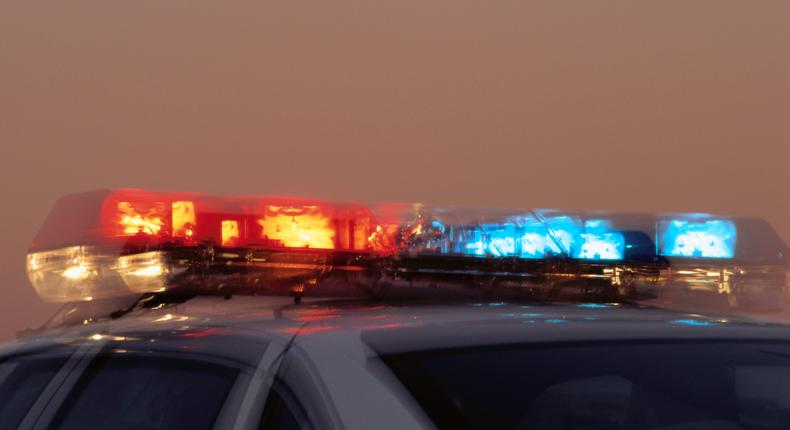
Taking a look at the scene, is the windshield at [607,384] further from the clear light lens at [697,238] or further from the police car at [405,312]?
the clear light lens at [697,238]

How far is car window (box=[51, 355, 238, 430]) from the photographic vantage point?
202cm

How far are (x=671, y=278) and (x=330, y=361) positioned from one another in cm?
98

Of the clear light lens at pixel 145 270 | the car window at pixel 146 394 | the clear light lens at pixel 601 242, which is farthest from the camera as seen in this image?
the clear light lens at pixel 601 242

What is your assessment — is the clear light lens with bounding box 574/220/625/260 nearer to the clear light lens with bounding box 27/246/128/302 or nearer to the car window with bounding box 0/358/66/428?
the clear light lens with bounding box 27/246/128/302

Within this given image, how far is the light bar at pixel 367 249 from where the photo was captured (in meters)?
2.35

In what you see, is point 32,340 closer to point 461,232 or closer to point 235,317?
point 235,317

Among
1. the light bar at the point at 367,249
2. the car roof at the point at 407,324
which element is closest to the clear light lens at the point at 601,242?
the light bar at the point at 367,249

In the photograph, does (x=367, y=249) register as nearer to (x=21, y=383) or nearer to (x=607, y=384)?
(x=607, y=384)

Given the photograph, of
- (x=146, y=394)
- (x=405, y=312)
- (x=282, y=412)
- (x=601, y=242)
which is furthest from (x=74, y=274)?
(x=601, y=242)

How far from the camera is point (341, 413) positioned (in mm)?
1634

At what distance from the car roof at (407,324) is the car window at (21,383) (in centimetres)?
13

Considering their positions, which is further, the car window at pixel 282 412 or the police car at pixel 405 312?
the police car at pixel 405 312

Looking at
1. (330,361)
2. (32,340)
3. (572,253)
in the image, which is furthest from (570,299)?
(32,340)

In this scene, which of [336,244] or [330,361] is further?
[336,244]
